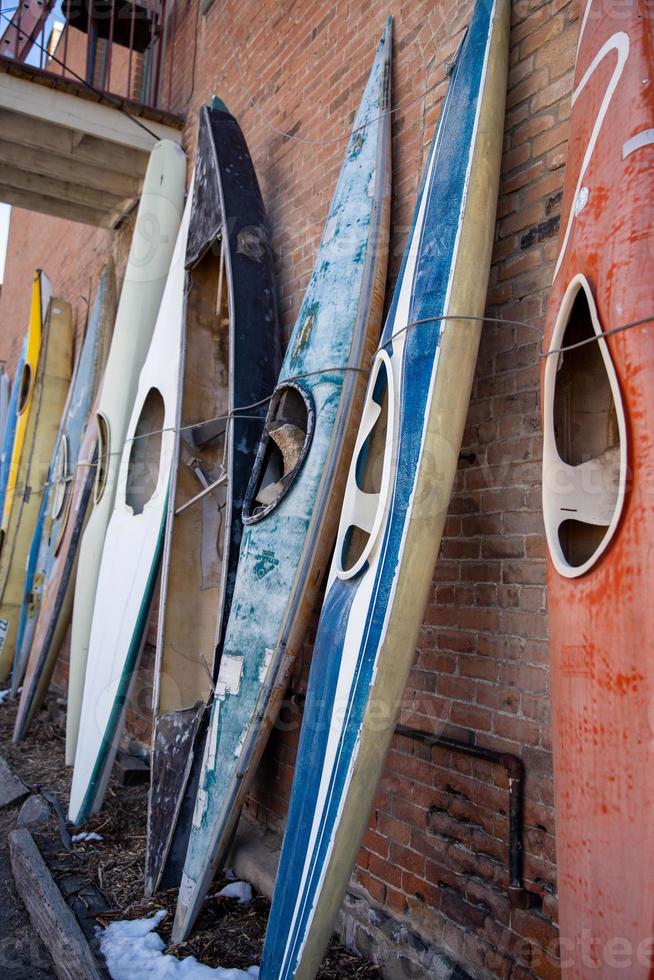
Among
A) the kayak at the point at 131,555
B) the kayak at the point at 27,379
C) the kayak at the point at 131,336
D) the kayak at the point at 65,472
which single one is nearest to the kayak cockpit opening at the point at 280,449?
the kayak at the point at 131,555

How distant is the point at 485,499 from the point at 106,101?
3.87 m

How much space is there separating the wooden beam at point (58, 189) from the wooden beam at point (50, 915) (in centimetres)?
A: 438

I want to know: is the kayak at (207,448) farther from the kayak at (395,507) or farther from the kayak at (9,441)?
the kayak at (9,441)

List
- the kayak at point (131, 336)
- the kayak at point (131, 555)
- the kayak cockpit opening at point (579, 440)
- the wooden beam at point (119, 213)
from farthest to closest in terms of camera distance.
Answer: the wooden beam at point (119, 213), the kayak at point (131, 336), the kayak at point (131, 555), the kayak cockpit opening at point (579, 440)

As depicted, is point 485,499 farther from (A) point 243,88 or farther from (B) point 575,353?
(A) point 243,88

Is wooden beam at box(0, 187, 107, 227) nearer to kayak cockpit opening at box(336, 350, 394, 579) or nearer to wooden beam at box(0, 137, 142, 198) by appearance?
wooden beam at box(0, 137, 142, 198)

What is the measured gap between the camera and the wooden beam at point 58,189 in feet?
17.6

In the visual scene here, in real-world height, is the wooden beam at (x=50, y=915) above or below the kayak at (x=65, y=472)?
below

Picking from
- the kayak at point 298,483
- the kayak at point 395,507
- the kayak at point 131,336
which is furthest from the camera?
the kayak at point 131,336

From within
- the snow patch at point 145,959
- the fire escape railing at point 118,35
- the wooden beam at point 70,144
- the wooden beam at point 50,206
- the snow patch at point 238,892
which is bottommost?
the snow patch at point 145,959

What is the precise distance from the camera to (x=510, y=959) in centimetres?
173

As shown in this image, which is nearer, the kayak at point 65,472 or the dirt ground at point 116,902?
the dirt ground at point 116,902

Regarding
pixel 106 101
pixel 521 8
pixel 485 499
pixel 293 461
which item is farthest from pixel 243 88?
pixel 485 499

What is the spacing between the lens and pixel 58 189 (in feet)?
18.1
